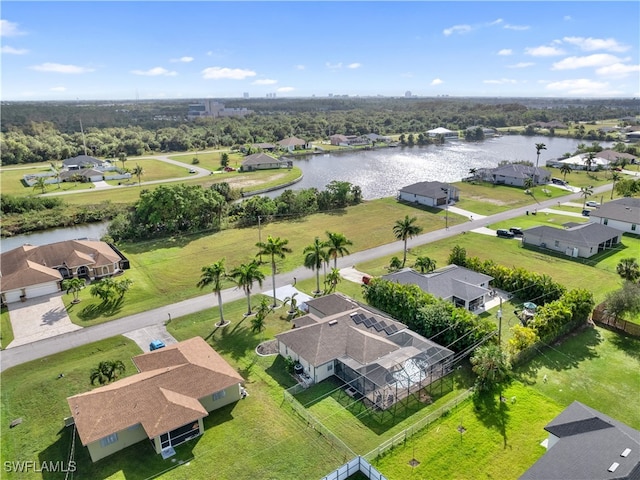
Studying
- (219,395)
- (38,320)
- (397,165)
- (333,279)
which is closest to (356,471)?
(219,395)

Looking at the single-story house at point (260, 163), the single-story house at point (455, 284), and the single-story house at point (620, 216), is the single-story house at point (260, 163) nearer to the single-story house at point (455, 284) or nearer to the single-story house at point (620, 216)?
the single-story house at point (620, 216)

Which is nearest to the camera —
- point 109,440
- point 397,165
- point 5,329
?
point 109,440

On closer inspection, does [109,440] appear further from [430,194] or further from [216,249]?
[430,194]

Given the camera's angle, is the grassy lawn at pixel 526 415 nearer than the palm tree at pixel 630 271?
Yes

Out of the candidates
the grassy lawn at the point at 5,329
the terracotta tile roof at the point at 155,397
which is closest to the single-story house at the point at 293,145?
the grassy lawn at the point at 5,329

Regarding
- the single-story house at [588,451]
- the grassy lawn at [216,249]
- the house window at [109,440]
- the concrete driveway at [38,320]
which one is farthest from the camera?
the grassy lawn at [216,249]

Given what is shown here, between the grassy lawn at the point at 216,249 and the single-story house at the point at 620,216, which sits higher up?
the single-story house at the point at 620,216

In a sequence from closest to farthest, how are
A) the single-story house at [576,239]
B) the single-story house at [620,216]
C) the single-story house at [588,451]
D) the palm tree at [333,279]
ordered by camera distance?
the single-story house at [588,451] < the palm tree at [333,279] < the single-story house at [576,239] < the single-story house at [620,216]
